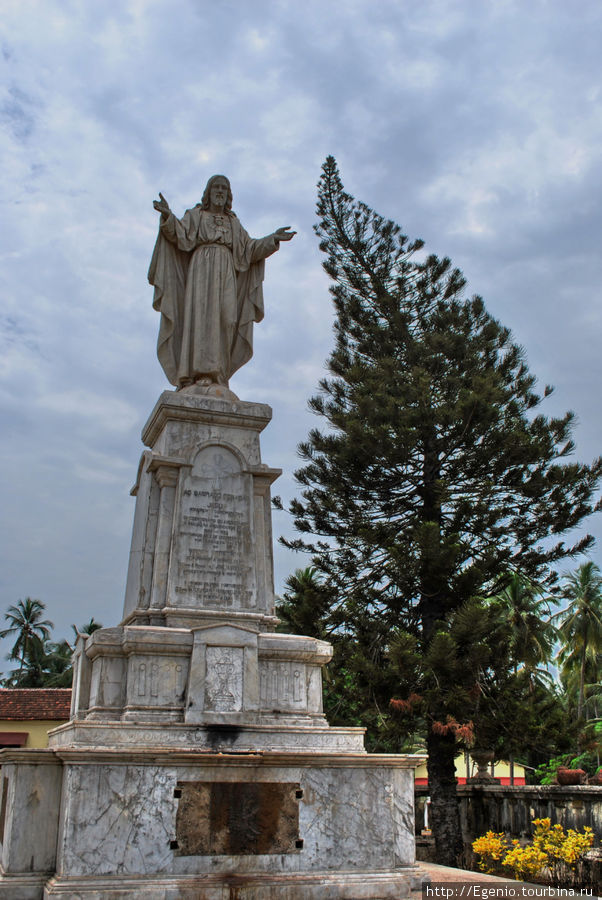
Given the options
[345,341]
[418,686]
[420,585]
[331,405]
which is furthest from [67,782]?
[345,341]

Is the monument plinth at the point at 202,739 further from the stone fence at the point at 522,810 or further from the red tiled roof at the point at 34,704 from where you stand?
the red tiled roof at the point at 34,704

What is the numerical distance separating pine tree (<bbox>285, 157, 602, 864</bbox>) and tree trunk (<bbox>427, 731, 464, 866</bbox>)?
1.1 inches

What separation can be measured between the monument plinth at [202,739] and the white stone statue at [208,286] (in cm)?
3

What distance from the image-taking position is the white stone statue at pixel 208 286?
27.8ft

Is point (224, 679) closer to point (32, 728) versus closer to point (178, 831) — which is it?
point (178, 831)

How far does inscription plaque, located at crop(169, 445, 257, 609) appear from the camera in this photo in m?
7.25

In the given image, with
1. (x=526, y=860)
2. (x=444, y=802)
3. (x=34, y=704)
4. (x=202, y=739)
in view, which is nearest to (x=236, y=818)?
(x=202, y=739)

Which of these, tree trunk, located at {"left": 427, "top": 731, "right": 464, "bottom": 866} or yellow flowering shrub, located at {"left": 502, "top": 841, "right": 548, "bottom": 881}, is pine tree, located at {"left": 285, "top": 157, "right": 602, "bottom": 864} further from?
yellow flowering shrub, located at {"left": 502, "top": 841, "right": 548, "bottom": 881}

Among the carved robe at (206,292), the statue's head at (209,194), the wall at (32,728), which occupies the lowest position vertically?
the wall at (32,728)

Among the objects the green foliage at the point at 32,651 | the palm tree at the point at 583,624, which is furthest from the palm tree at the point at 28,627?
→ the palm tree at the point at 583,624

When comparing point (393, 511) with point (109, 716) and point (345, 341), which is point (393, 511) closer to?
point (345, 341)

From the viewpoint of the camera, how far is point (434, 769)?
16.9 meters

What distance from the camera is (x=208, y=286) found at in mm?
8602

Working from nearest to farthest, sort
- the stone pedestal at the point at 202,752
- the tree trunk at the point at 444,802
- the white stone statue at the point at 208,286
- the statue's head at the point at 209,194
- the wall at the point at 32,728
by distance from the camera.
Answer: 1. the stone pedestal at the point at 202,752
2. the white stone statue at the point at 208,286
3. the statue's head at the point at 209,194
4. the tree trunk at the point at 444,802
5. the wall at the point at 32,728
